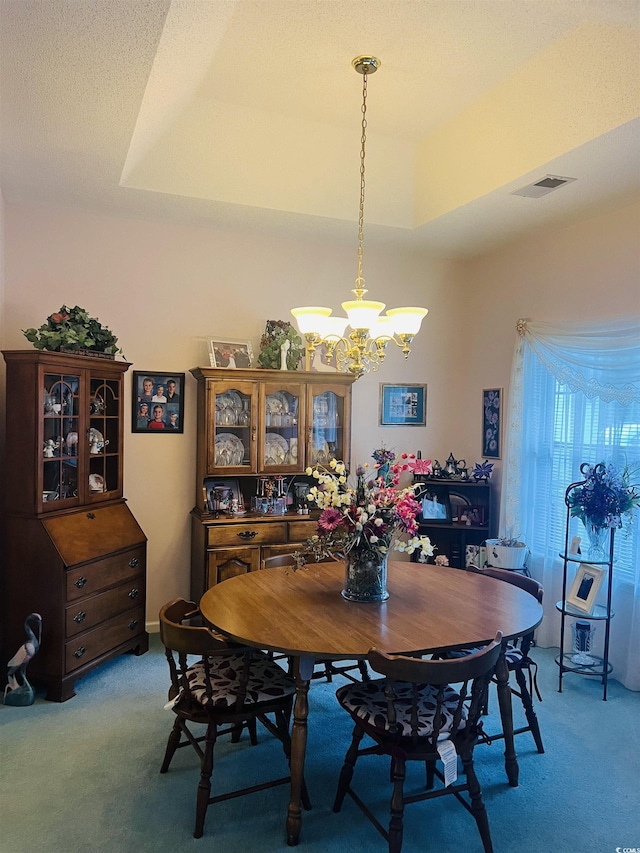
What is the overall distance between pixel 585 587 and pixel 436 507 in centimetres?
125

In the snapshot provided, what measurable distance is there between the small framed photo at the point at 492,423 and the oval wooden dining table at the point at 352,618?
170 cm

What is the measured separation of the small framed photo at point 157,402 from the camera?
421 cm

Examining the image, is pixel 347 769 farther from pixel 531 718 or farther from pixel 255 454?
pixel 255 454

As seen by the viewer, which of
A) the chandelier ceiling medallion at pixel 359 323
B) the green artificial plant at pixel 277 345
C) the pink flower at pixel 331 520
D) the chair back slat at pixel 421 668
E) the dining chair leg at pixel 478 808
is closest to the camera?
the chair back slat at pixel 421 668

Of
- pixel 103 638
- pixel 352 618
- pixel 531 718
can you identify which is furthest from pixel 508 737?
pixel 103 638

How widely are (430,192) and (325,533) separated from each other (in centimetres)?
252

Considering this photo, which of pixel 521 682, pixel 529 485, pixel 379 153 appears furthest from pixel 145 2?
pixel 529 485

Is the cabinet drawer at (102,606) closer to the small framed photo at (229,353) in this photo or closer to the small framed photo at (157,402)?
the small framed photo at (157,402)

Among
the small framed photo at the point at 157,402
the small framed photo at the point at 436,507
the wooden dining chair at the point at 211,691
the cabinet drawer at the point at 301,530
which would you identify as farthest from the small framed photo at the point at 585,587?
the small framed photo at the point at 157,402

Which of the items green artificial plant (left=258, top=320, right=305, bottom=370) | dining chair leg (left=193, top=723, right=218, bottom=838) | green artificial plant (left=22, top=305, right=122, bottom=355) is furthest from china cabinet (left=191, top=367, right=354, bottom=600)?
dining chair leg (left=193, top=723, right=218, bottom=838)

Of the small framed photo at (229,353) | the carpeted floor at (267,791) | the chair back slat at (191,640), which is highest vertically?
the small framed photo at (229,353)

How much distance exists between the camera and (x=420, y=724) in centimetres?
223

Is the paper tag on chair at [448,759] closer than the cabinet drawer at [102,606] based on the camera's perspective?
Yes

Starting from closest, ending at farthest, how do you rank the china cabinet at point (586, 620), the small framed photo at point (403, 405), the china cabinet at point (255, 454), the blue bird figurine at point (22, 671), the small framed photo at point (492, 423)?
the blue bird figurine at point (22, 671), the china cabinet at point (586, 620), the china cabinet at point (255, 454), the small framed photo at point (492, 423), the small framed photo at point (403, 405)
